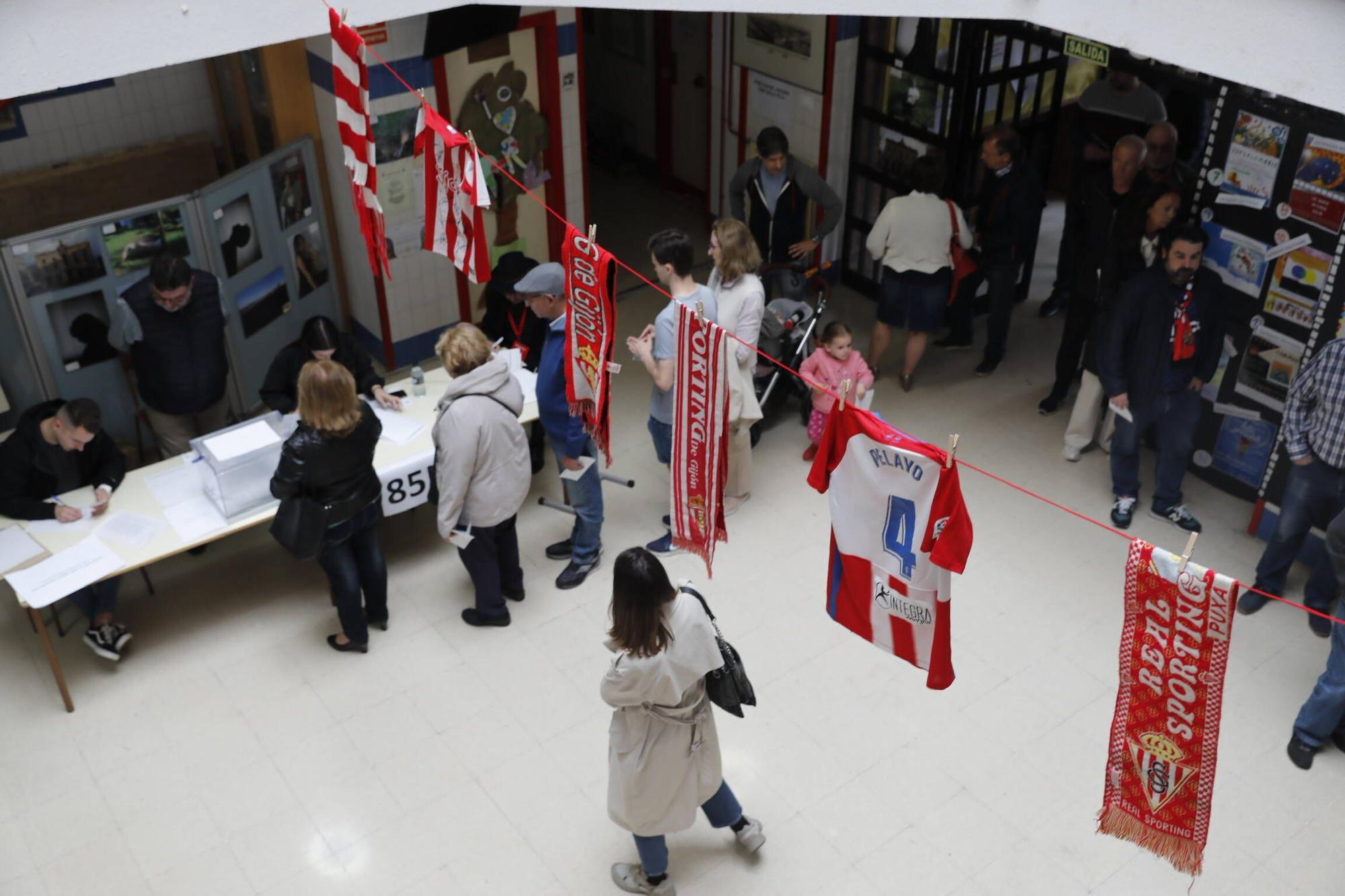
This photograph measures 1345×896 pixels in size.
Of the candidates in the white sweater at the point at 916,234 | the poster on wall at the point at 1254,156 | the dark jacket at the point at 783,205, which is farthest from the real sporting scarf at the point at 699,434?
the dark jacket at the point at 783,205

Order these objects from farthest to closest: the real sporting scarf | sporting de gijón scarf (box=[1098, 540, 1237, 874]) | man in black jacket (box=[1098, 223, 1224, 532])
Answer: man in black jacket (box=[1098, 223, 1224, 532]) → the real sporting scarf → sporting de gijón scarf (box=[1098, 540, 1237, 874])

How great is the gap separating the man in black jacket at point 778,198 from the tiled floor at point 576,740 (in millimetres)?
2279

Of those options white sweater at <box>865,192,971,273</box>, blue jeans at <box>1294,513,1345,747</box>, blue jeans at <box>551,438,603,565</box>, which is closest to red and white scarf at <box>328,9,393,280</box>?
blue jeans at <box>551,438,603,565</box>

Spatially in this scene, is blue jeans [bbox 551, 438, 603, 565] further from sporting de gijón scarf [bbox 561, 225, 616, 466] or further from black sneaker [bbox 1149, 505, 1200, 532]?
black sneaker [bbox 1149, 505, 1200, 532]

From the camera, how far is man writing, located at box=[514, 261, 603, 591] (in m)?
6.36

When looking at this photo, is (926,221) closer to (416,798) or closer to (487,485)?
(487,485)

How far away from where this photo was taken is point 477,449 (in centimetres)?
602

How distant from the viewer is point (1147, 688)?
4.11 meters

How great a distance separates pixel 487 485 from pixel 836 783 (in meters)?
2.20

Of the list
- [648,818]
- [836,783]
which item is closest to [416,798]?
[648,818]

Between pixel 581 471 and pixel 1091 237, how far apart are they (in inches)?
146

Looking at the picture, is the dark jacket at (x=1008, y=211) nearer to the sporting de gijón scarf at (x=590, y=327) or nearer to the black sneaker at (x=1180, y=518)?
the black sneaker at (x=1180, y=518)

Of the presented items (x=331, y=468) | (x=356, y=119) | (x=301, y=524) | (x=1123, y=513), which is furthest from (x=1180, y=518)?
(x=356, y=119)

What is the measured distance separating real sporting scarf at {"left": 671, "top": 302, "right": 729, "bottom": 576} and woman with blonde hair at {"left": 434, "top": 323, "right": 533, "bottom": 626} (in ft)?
3.25
